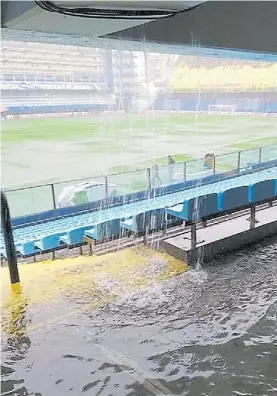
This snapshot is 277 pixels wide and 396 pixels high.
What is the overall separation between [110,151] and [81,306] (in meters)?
3.22

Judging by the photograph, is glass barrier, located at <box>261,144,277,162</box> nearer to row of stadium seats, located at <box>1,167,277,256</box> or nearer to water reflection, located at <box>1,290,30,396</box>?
row of stadium seats, located at <box>1,167,277,256</box>

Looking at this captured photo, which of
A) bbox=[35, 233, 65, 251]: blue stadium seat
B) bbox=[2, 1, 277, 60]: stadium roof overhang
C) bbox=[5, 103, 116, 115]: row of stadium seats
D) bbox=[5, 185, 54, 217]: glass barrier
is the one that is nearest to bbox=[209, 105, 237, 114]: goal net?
bbox=[5, 103, 116, 115]: row of stadium seats

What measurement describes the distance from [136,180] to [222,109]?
10.6 ft

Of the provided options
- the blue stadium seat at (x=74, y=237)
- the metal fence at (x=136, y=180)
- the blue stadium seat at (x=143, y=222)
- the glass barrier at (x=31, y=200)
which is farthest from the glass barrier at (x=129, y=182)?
the blue stadium seat at (x=74, y=237)

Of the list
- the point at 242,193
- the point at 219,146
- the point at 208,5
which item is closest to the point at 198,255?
the point at 242,193

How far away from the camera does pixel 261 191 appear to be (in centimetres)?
476

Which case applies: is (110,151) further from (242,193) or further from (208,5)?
(208,5)

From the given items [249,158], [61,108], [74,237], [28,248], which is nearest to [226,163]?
[249,158]

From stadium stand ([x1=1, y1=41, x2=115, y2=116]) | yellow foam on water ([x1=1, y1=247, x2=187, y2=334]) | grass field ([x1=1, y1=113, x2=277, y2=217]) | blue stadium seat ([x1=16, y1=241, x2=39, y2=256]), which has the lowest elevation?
yellow foam on water ([x1=1, y1=247, x2=187, y2=334])

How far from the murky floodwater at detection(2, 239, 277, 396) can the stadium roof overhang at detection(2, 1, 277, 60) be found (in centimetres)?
170

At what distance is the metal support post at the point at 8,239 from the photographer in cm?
314

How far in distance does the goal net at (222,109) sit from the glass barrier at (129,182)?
2840 mm

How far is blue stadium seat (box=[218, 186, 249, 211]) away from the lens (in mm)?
4438

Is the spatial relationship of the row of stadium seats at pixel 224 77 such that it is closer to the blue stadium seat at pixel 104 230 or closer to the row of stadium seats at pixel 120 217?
the row of stadium seats at pixel 120 217
